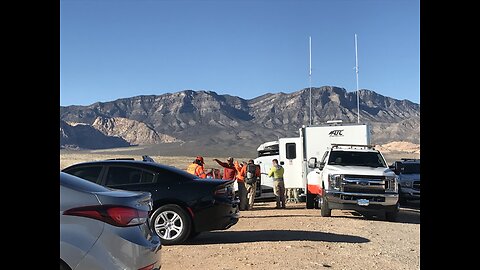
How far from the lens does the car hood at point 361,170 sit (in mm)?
13430

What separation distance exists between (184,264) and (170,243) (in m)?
1.44

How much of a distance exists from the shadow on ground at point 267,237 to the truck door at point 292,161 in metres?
8.51

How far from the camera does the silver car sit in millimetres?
4559

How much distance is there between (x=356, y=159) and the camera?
14.7 meters

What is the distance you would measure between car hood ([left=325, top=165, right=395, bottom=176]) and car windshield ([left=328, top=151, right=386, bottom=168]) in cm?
47

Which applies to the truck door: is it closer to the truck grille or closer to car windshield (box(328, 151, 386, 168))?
car windshield (box(328, 151, 386, 168))

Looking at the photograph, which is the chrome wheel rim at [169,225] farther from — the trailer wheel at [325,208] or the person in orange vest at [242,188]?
the person in orange vest at [242,188]

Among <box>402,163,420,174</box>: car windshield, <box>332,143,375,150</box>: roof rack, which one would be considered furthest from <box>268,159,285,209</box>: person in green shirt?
<box>402,163,420,174</box>: car windshield

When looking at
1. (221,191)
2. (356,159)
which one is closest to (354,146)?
(356,159)

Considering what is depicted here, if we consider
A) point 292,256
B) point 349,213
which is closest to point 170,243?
point 292,256
